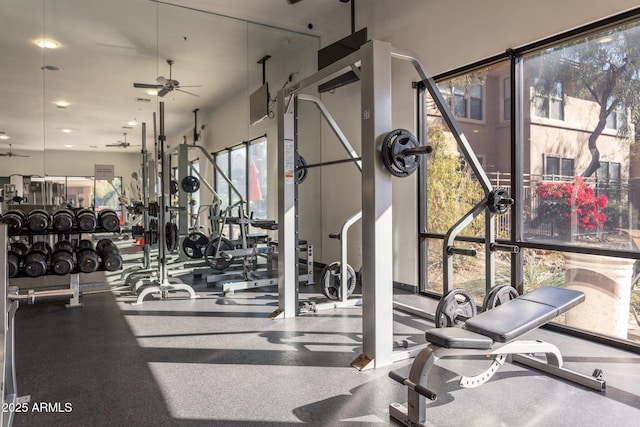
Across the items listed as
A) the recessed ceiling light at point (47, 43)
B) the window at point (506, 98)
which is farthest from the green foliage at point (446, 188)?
the recessed ceiling light at point (47, 43)

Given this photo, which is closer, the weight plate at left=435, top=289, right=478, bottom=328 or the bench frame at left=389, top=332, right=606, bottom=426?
the bench frame at left=389, top=332, right=606, bottom=426

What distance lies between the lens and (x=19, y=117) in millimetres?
4207

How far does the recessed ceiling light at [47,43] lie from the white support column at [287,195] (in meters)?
2.64

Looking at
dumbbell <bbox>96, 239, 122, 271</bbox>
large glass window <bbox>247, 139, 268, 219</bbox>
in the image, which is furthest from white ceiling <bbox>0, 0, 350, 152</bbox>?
dumbbell <bbox>96, 239, 122, 271</bbox>

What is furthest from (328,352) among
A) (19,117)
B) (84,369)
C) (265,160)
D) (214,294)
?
(19,117)

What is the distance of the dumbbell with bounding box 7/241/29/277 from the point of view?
3510mm

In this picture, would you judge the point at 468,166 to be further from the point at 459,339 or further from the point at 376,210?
the point at 459,339

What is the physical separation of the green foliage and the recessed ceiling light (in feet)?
13.2

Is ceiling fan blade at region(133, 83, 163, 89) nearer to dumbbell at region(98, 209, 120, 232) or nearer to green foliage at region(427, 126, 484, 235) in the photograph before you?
dumbbell at region(98, 209, 120, 232)

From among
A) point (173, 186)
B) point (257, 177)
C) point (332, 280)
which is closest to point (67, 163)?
point (173, 186)

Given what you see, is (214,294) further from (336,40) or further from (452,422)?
(336,40)

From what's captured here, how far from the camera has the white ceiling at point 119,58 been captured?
165 inches

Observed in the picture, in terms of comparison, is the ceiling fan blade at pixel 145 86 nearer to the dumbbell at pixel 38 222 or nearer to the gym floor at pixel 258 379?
the dumbbell at pixel 38 222

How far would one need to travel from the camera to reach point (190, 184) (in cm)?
505
